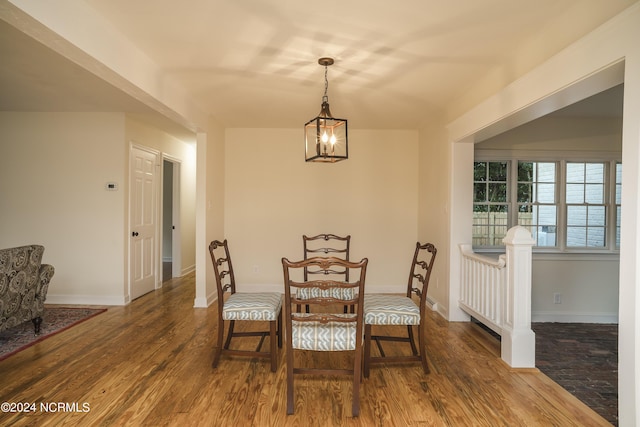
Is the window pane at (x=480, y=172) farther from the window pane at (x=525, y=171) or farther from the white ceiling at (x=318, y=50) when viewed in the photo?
the white ceiling at (x=318, y=50)

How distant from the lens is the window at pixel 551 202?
15.6 ft

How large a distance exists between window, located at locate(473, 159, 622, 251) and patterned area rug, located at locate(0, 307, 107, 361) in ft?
15.8

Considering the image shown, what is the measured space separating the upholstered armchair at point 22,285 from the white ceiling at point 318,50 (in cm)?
163

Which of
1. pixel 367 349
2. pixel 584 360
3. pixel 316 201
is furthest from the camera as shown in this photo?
pixel 316 201

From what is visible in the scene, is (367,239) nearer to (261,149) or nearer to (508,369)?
(261,149)

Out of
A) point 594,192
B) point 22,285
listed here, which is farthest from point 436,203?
point 22,285

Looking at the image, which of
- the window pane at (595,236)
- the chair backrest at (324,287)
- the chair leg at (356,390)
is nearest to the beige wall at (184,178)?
the chair backrest at (324,287)

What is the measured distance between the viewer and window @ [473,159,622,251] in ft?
15.6

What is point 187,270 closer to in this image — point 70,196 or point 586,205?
point 70,196

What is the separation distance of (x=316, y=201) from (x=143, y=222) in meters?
2.48

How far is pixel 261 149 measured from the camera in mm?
5445

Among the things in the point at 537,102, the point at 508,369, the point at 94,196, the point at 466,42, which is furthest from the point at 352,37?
the point at 94,196

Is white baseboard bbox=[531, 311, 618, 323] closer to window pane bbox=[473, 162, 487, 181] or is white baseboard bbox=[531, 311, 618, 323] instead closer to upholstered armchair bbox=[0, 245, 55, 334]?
window pane bbox=[473, 162, 487, 181]

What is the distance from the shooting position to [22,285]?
331cm
